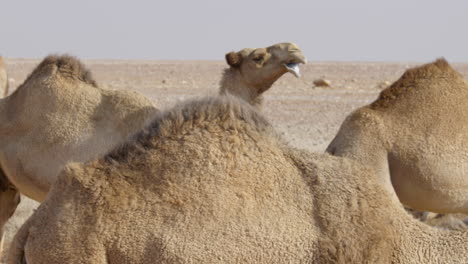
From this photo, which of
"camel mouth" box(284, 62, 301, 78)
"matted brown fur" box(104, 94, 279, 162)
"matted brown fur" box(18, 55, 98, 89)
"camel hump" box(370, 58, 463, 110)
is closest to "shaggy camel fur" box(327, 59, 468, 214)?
"camel hump" box(370, 58, 463, 110)

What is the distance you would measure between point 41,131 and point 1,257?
45.2 inches

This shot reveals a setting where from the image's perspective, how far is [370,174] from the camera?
3.38 metres

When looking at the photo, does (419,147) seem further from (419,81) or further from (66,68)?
(66,68)

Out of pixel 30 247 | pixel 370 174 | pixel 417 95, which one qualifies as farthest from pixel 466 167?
pixel 30 247

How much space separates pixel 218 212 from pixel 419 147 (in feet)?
10.8

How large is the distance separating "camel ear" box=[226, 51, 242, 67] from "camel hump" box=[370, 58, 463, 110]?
1.55 metres

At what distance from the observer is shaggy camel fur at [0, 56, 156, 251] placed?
6367 mm

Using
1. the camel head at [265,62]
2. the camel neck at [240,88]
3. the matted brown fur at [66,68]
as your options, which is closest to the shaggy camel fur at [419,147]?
the camel head at [265,62]

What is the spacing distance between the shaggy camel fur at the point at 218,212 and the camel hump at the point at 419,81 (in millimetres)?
3220

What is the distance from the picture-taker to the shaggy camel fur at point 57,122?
20.9 feet

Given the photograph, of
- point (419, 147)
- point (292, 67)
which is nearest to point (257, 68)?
point (292, 67)

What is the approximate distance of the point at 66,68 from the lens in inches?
259

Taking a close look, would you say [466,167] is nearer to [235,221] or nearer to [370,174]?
[370,174]

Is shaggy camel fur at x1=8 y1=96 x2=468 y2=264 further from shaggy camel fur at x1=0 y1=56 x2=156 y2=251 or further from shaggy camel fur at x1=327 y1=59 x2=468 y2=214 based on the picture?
shaggy camel fur at x1=0 y1=56 x2=156 y2=251
